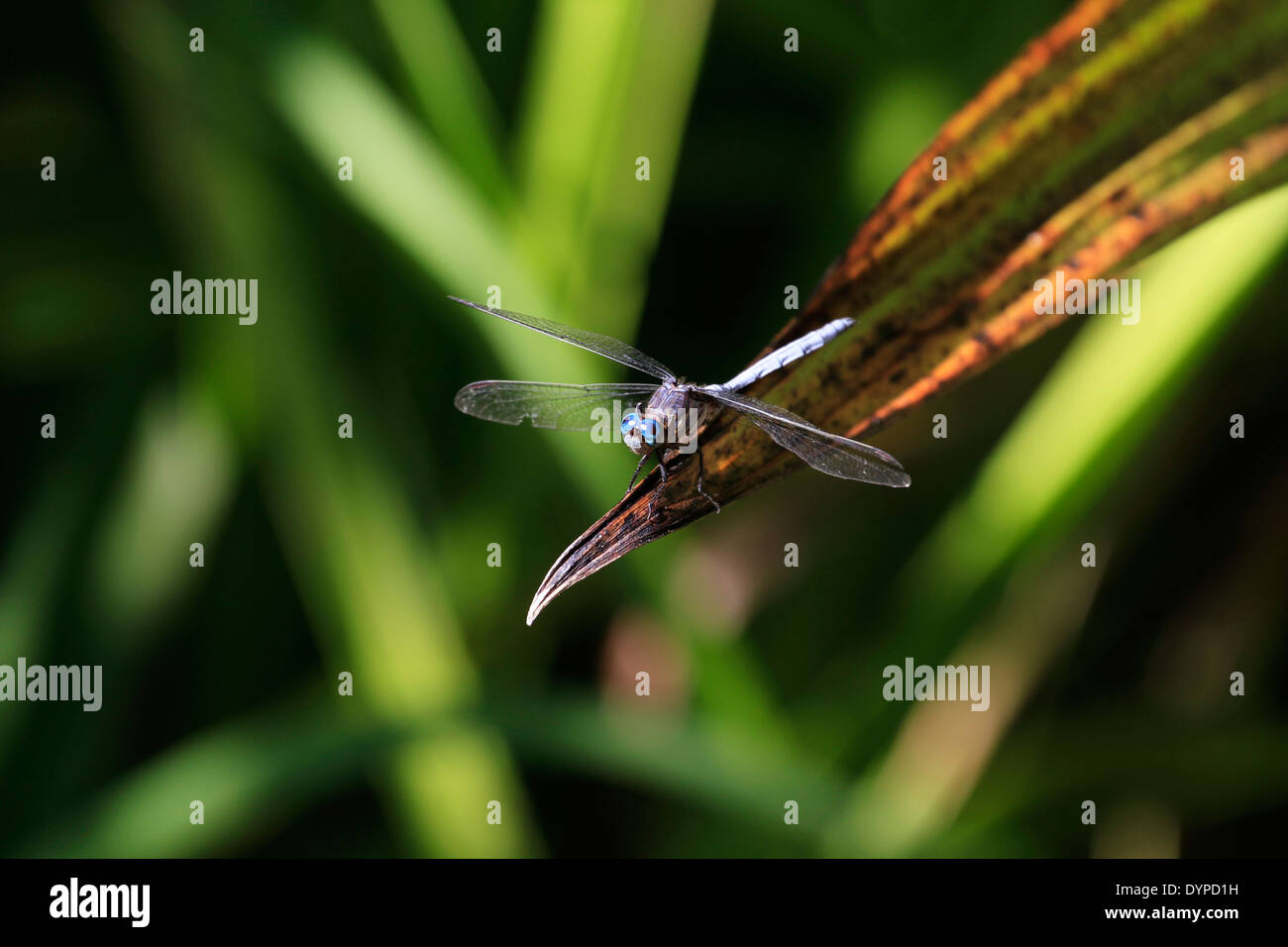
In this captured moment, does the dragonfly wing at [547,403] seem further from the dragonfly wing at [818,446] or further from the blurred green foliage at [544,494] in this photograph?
the dragonfly wing at [818,446]

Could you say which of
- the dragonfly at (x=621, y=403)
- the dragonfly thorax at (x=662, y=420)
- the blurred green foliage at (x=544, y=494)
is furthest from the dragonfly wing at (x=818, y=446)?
the blurred green foliage at (x=544, y=494)

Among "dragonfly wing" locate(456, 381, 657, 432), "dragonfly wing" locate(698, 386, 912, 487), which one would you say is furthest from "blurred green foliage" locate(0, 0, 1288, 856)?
"dragonfly wing" locate(698, 386, 912, 487)

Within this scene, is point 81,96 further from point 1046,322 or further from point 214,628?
point 1046,322

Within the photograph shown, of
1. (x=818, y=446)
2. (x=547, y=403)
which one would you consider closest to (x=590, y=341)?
(x=547, y=403)

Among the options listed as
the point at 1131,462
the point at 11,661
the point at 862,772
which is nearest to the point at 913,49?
the point at 1131,462

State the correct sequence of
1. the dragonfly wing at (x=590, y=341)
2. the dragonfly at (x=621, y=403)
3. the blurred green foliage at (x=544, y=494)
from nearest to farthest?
the dragonfly at (x=621, y=403)
the dragonfly wing at (x=590, y=341)
the blurred green foliage at (x=544, y=494)

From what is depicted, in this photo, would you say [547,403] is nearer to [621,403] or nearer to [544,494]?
[621,403]

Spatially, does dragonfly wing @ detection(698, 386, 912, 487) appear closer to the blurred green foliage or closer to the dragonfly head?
the dragonfly head
